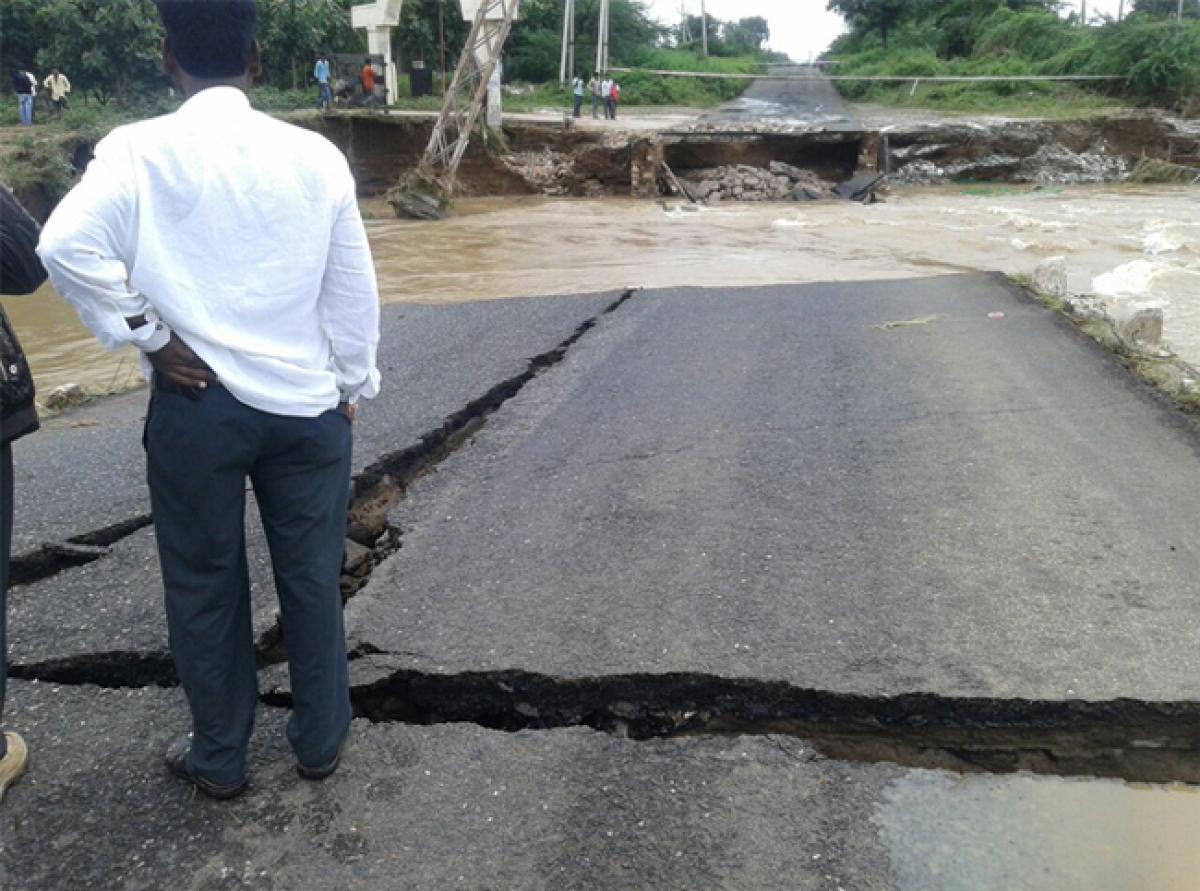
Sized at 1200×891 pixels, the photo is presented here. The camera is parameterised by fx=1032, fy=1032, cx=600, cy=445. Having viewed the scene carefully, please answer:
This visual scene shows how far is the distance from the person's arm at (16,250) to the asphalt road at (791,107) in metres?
27.4

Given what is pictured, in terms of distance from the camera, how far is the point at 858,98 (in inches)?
1671

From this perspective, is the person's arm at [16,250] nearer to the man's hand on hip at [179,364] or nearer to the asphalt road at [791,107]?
the man's hand on hip at [179,364]

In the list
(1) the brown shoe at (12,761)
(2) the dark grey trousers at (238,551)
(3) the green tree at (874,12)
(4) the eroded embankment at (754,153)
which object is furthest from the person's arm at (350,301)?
(3) the green tree at (874,12)

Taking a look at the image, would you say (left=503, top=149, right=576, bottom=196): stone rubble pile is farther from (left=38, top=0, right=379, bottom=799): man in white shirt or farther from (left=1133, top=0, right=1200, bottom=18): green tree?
(left=1133, top=0, right=1200, bottom=18): green tree

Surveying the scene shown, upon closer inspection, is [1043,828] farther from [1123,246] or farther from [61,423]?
[1123,246]

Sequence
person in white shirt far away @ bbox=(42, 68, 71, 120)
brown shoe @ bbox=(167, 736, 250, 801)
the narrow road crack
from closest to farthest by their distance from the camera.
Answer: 1. brown shoe @ bbox=(167, 736, 250, 801)
2. the narrow road crack
3. person in white shirt far away @ bbox=(42, 68, 71, 120)

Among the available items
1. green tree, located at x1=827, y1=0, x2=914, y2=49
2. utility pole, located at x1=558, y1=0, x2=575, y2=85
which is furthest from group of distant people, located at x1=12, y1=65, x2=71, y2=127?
green tree, located at x1=827, y1=0, x2=914, y2=49

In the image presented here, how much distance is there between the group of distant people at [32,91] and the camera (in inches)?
877

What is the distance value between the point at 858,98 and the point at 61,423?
40.8m

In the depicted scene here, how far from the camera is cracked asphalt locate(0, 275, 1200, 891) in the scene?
7.99 feet

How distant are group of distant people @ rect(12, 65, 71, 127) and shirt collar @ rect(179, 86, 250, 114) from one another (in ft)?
78.0

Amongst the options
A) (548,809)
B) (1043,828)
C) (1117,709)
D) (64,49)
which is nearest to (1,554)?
(548,809)

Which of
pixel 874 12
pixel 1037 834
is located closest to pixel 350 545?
pixel 1037 834

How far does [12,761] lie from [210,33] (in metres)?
1.89
